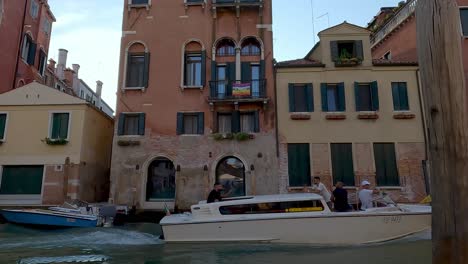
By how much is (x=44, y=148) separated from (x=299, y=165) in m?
10.7

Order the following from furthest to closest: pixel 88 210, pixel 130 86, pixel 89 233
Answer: pixel 130 86 → pixel 88 210 → pixel 89 233

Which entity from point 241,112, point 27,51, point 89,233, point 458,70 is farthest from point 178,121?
point 458,70

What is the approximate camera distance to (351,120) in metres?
15.1

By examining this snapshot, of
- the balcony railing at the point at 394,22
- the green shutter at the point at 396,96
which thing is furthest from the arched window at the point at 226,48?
the balcony railing at the point at 394,22

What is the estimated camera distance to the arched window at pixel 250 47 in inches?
642

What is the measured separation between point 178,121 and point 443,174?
45.4 ft

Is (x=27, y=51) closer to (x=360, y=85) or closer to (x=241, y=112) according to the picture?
(x=241, y=112)

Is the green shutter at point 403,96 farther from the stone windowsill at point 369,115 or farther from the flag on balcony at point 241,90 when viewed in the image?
the flag on balcony at point 241,90

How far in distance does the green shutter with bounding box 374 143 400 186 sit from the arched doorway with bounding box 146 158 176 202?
335 inches

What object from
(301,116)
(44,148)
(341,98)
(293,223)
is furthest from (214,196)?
(44,148)

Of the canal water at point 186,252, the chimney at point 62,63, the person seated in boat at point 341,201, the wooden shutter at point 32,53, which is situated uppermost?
the chimney at point 62,63

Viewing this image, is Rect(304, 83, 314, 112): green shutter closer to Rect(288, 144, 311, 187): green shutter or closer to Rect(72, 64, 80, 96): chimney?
Rect(288, 144, 311, 187): green shutter

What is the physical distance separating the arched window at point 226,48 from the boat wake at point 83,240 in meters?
8.95

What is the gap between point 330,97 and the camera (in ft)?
51.1
